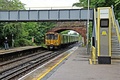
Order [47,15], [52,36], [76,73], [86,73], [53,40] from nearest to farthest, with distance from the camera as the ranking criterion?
[76,73] → [86,73] → [47,15] → [53,40] → [52,36]

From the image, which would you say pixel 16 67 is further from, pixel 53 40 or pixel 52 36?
pixel 52 36

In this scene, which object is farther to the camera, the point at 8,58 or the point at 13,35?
the point at 13,35

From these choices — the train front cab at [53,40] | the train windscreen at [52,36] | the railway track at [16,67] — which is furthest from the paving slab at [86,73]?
the train windscreen at [52,36]

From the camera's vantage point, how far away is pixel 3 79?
1562 centimetres

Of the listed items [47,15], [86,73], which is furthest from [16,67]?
[47,15]

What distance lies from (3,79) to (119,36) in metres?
11.9

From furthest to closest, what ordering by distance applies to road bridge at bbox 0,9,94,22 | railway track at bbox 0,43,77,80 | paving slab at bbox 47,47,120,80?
road bridge at bbox 0,9,94,22
railway track at bbox 0,43,77,80
paving slab at bbox 47,47,120,80

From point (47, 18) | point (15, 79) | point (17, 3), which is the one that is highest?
point (17, 3)

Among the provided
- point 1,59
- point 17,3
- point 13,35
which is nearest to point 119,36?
point 1,59

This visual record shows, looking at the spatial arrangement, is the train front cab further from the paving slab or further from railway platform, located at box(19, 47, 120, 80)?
the paving slab

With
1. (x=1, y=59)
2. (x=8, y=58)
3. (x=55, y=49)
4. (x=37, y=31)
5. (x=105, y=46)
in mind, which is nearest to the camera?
(x=105, y=46)

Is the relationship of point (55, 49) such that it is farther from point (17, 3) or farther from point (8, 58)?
point (8, 58)

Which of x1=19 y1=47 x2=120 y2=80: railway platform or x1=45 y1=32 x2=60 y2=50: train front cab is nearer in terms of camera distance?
x1=19 y1=47 x2=120 y2=80: railway platform

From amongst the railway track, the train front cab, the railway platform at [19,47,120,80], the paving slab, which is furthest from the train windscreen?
the paving slab
